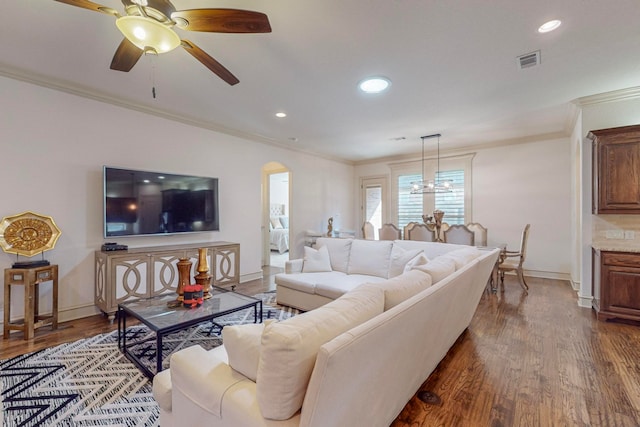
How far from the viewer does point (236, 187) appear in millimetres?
4949

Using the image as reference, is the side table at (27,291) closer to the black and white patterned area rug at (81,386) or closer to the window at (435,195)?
the black and white patterned area rug at (81,386)

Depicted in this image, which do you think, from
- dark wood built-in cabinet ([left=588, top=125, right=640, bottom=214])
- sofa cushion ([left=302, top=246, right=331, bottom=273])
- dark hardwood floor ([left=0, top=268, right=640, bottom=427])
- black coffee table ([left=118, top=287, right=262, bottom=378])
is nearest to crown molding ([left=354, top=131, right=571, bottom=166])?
dark wood built-in cabinet ([left=588, top=125, right=640, bottom=214])

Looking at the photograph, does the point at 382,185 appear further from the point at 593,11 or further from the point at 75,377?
the point at 75,377

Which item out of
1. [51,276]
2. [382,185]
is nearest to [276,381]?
[51,276]

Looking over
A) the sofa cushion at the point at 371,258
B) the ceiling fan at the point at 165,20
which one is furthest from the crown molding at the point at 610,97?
the ceiling fan at the point at 165,20

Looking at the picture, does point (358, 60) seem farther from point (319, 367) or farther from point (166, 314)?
point (166, 314)

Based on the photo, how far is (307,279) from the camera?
3.54m

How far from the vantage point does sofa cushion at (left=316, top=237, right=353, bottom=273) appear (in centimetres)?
398

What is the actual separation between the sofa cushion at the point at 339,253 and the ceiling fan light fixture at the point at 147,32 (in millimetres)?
3009

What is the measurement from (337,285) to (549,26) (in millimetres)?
2917

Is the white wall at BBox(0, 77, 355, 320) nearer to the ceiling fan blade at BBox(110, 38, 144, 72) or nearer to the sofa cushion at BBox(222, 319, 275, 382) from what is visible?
the ceiling fan blade at BBox(110, 38, 144, 72)

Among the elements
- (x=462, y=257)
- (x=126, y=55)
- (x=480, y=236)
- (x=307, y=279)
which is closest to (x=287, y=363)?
(x=462, y=257)

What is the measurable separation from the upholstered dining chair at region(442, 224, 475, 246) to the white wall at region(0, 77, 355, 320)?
3702 millimetres

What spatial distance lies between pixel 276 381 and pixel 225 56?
8.72 ft
